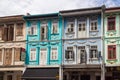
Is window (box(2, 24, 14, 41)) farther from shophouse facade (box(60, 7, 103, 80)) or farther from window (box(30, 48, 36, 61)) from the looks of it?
shophouse facade (box(60, 7, 103, 80))

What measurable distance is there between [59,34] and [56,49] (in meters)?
1.73

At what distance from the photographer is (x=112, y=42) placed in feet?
108

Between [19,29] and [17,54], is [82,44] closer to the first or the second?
[17,54]

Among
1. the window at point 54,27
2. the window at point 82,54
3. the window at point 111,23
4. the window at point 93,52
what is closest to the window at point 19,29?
the window at point 54,27

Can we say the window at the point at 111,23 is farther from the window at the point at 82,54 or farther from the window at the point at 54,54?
the window at the point at 54,54

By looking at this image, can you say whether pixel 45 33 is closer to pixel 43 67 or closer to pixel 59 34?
pixel 59 34

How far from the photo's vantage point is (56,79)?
3397cm

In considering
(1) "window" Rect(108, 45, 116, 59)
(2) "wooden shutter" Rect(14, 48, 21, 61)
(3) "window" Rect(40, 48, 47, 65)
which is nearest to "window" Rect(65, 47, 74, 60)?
(3) "window" Rect(40, 48, 47, 65)

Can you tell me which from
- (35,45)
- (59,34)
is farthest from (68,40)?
(35,45)

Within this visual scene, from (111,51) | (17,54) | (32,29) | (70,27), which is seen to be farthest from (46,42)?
(111,51)

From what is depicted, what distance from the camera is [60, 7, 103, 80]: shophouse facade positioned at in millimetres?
33438

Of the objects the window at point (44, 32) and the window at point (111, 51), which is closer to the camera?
the window at point (111, 51)

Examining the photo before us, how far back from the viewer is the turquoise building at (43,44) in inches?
1393

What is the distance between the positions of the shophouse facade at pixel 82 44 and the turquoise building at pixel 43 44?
88cm
